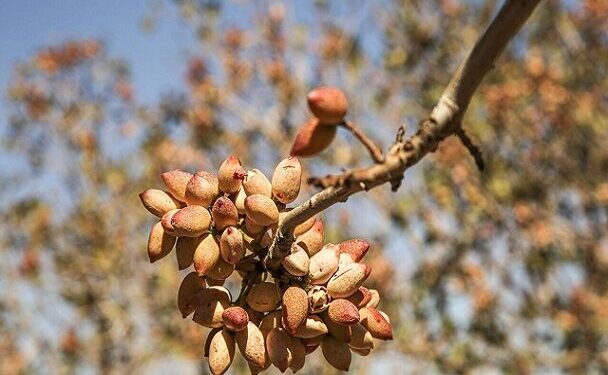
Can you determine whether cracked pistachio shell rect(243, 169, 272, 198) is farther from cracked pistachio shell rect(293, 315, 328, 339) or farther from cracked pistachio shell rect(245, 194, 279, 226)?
cracked pistachio shell rect(293, 315, 328, 339)

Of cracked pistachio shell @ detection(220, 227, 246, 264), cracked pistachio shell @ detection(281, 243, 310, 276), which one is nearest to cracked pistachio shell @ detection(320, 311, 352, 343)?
cracked pistachio shell @ detection(281, 243, 310, 276)

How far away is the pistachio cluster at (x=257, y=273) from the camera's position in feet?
3.88

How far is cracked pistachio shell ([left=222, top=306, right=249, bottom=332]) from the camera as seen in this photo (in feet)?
3.84

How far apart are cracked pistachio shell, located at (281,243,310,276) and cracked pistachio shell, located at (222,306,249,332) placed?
4.7 inches

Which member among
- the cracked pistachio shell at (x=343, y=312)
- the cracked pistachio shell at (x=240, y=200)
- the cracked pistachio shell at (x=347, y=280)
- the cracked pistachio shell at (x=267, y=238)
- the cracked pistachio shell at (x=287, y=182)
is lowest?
the cracked pistachio shell at (x=343, y=312)

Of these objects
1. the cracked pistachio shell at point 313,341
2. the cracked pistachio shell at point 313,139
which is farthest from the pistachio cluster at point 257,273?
the cracked pistachio shell at point 313,139

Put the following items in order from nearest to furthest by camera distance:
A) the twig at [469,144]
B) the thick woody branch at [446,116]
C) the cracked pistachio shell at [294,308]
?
the thick woody branch at [446,116], the twig at [469,144], the cracked pistachio shell at [294,308]

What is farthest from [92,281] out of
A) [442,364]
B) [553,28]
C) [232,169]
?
[232,169]

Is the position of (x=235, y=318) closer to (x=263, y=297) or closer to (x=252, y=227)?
→ (x=263, y=297)

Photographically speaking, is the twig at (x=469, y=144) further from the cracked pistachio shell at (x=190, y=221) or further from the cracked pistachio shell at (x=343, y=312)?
the cracked pistachio shell at (x=190, y=221)

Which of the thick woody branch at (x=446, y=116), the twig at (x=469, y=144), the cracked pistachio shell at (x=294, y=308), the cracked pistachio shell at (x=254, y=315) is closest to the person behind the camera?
the thick woody branch at (x=446, y=116)

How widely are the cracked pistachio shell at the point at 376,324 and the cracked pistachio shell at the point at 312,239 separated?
15 cm

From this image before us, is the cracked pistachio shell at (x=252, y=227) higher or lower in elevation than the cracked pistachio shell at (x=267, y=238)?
higher

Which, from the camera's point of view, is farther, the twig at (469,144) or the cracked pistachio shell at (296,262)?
the cracked pistachio shell at (296,262)
